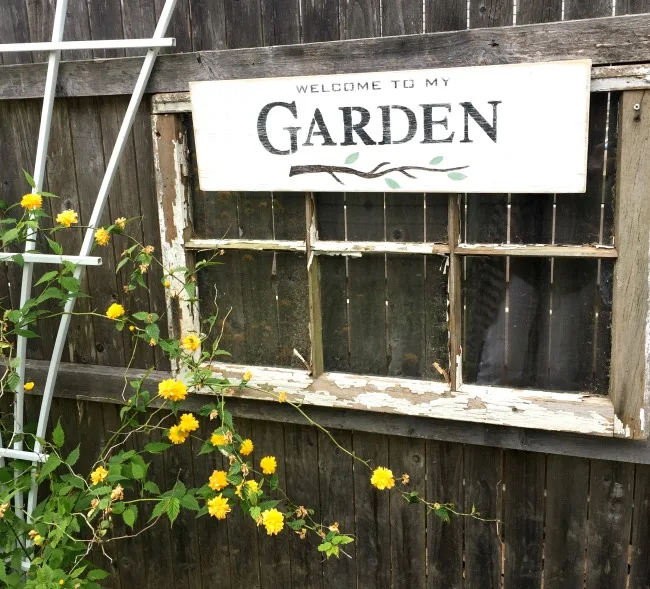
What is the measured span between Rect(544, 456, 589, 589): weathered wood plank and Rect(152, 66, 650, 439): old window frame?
8.4 inches

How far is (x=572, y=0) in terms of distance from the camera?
1.91m

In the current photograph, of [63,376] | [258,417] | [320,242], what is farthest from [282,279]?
[63,376]

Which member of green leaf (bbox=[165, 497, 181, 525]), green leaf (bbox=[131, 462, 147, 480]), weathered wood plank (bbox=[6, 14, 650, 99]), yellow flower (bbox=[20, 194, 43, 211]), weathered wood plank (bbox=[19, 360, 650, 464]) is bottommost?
green leaf (bbox=[165, 497, 181, 525])

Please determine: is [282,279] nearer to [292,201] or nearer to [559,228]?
[292,201]

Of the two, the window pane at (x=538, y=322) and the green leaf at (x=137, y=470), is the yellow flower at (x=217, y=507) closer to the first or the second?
the green leaf at (x=137, y=470)

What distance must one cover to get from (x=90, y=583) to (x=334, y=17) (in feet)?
6.30

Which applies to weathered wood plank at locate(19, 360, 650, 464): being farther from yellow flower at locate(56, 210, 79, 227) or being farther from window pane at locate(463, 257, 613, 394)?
yellow flower at locate(56, 210, 79, 227)

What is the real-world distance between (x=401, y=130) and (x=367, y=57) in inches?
9.4

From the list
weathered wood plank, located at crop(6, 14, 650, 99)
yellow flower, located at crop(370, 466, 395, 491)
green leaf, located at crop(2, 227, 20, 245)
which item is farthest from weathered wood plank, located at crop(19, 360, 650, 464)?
weathered wood plank, located at crop(6, 14, 650, 99)

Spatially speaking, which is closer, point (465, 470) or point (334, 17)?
point (334, 17)

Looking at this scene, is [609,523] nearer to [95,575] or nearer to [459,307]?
[459,307]

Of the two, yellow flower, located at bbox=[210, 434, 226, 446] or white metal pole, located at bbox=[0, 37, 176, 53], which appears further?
white metal pole, located at bbox=[0, 37, 176, 53]

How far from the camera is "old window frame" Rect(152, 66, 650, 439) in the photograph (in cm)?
190

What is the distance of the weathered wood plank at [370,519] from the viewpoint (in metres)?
2.46
